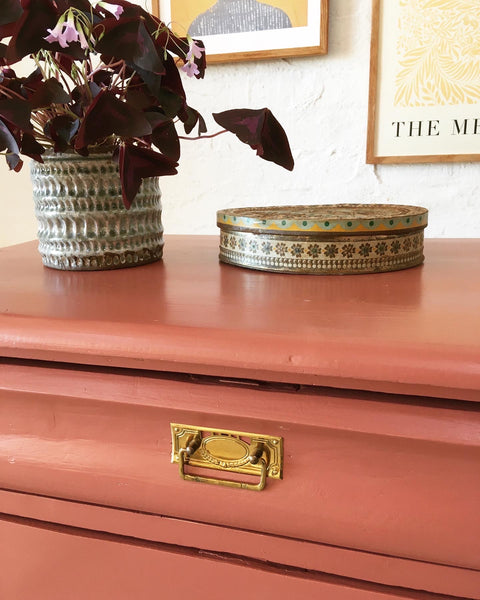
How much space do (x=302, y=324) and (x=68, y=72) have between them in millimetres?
375

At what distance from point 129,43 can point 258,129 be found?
5.7 inches

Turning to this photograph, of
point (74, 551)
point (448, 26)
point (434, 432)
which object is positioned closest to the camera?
point (434, 432)

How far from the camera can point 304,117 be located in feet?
3.09

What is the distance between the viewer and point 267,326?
392mm

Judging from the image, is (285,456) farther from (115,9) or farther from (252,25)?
(252,25)

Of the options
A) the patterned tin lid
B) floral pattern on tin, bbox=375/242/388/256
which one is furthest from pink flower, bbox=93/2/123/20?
floral pattern on tin, bbox=375/242/388/256

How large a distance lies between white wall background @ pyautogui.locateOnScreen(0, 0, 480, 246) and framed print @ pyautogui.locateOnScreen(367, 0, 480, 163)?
0.02 meters

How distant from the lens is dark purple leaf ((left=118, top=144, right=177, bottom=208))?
0.51 meters

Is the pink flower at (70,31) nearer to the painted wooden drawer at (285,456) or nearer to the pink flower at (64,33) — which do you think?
the pink flower at (64,33)

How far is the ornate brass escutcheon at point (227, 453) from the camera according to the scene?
1.35 feet

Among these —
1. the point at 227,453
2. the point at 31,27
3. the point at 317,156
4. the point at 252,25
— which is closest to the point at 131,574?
the point at 227,453

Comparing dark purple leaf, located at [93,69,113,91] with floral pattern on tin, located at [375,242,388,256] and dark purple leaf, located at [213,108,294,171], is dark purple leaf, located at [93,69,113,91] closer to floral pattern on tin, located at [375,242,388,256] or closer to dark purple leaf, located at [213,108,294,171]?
dark purple leaf, located at [213,108,294,171]

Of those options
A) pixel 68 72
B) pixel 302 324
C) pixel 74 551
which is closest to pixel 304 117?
pixel 68 72

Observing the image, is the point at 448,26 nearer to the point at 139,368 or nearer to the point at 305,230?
the point at 305,230
